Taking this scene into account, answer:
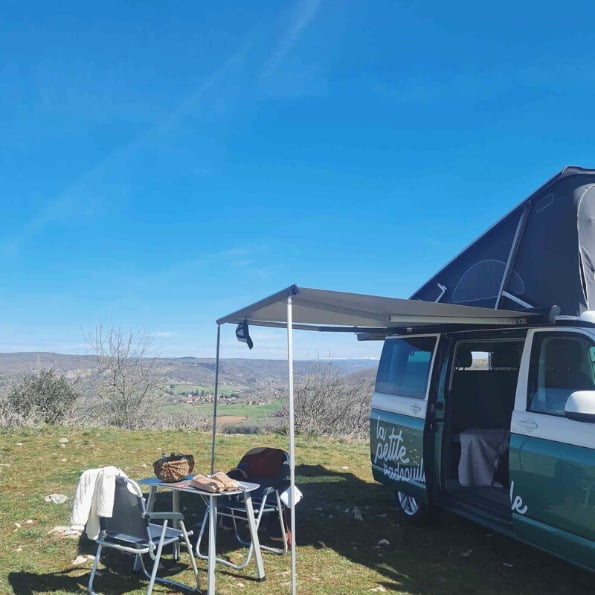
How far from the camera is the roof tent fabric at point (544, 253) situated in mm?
4520

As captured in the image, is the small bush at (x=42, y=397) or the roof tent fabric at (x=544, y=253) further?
the small bush at (x=42, y=397)

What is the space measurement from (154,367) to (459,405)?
2040 centimetres

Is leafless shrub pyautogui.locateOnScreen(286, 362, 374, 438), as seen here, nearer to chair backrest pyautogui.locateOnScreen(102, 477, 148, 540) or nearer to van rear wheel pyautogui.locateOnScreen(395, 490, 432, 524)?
van rear wheel pyautogui.locateOnScreen(395, 490, 432, 524)

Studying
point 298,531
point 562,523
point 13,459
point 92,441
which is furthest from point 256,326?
point 92,441

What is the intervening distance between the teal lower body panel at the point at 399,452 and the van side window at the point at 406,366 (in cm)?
28

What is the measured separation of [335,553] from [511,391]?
8.10 feet

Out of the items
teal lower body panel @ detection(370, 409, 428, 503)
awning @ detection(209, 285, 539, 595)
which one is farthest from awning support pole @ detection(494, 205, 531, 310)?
teal lower body panel @ detection(370, 409, 428, 503)

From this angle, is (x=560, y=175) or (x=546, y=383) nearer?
(x=546, y=383)

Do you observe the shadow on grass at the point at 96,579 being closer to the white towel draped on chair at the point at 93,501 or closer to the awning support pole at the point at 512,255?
the white towel draped on chair at the point at 93,501

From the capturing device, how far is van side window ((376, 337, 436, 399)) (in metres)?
6.08

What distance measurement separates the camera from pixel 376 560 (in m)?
5.19

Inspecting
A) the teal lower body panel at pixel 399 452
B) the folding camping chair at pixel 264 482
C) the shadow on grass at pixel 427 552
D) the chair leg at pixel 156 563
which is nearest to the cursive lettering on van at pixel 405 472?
the teal lower body panel at pixel 399 452

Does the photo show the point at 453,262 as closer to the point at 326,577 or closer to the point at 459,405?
the point at 459,405

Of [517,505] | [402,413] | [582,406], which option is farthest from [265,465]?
[582,406]
